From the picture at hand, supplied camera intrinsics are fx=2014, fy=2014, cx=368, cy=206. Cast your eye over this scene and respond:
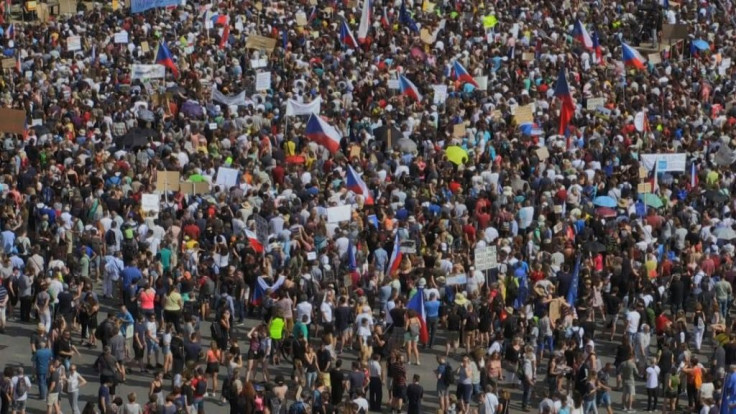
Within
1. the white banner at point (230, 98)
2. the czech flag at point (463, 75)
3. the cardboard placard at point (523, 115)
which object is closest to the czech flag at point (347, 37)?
the czech flag at point (463, 75)

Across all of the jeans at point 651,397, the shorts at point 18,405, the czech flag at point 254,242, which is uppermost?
the czech flag at point 254,242

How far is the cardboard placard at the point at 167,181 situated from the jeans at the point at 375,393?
7.78 meters

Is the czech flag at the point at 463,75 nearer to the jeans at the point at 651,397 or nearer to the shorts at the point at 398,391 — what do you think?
the jeans at the point at 651,397

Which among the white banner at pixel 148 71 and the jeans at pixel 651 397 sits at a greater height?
the white banner at pixel 148 71

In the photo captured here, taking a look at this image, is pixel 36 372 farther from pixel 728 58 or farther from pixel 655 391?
pixel 728 58

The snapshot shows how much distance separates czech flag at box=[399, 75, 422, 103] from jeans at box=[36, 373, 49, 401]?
16550mm

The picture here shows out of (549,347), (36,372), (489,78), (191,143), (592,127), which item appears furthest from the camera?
(489,78)

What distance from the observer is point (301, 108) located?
4034 cm

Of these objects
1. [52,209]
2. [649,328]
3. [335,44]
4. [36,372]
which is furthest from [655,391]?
[335,44]

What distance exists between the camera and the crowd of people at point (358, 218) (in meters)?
28.5

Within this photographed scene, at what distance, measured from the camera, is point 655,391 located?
94.7 feet

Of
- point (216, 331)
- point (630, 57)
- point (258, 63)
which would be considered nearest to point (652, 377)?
point (216, 331)

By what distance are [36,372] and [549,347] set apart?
7.63m

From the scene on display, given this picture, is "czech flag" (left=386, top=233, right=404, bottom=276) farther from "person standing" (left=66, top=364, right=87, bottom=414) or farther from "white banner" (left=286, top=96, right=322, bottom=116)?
"white banner" (left=286, top=96, right=322, bottom=116)
